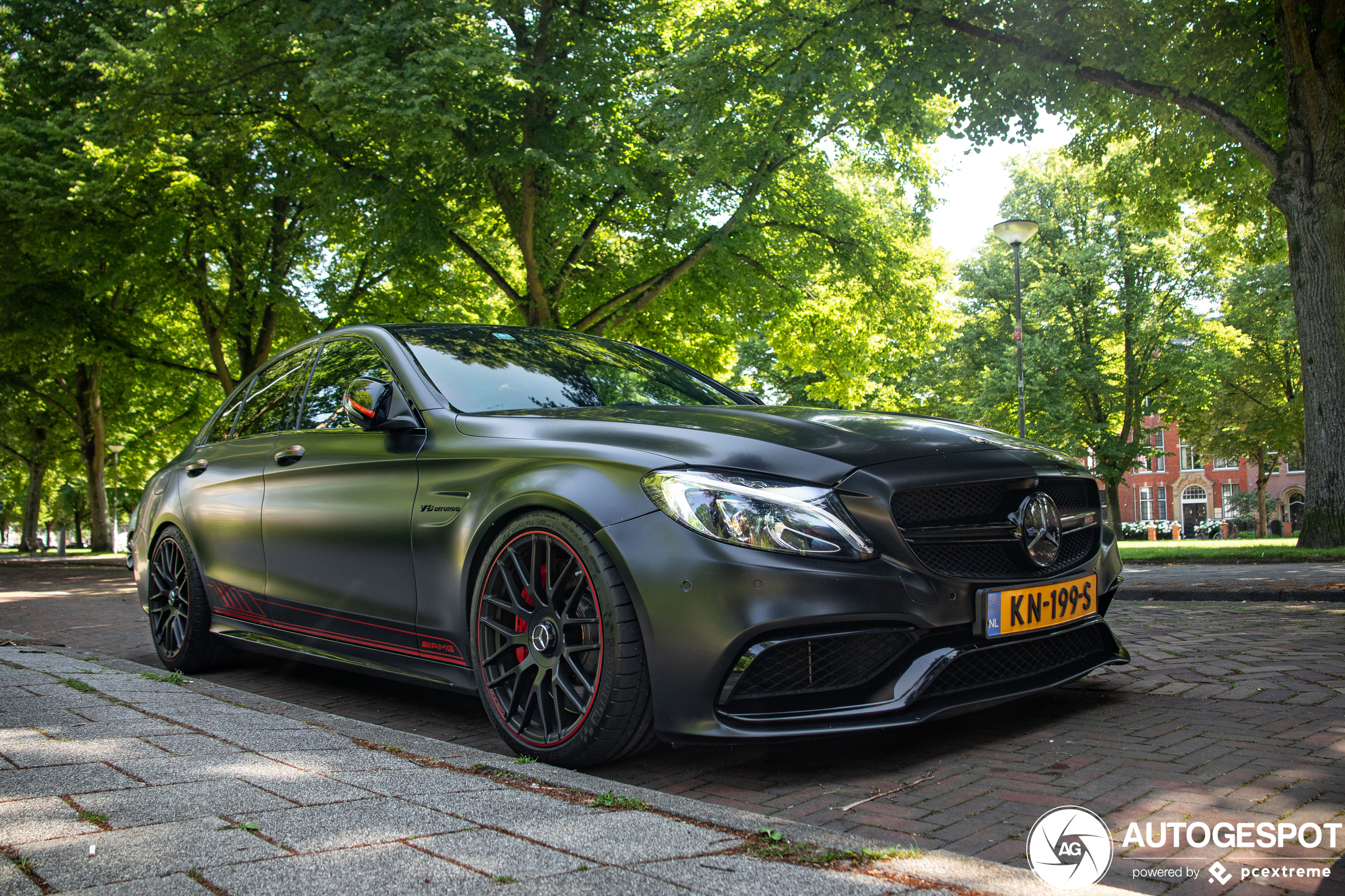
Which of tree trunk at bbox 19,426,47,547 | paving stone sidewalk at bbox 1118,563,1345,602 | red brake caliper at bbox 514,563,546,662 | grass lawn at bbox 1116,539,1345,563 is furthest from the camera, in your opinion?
tree trunk at bbox 19,426,47,547

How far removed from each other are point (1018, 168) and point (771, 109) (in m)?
23.3

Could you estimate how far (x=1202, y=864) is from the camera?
226 cm

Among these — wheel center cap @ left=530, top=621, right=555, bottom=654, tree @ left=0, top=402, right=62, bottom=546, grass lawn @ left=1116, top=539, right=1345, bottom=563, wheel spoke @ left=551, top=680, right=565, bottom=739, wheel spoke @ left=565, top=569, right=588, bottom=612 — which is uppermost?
tree @ left=0, top=402, right=62, bottom=546

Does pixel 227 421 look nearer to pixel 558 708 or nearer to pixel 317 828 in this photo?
pixel 558 708

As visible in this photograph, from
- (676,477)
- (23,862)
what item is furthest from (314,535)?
(23,862)

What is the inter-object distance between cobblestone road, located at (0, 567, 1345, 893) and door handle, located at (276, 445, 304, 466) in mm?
1083

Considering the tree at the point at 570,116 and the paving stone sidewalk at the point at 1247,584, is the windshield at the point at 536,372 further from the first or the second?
the tree at the point at 570,116

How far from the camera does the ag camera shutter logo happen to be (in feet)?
7.12

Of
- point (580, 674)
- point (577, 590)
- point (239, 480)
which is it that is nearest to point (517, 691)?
point (580, 674)

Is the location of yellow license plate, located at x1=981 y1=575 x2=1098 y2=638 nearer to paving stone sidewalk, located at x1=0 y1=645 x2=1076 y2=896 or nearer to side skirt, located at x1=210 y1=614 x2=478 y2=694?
paving stone sidewalk, located at x1=0 y1=645 x2=1076 y2=896

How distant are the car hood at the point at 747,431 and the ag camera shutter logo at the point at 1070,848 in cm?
109

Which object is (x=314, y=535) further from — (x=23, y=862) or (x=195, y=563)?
(x=23, y=862)

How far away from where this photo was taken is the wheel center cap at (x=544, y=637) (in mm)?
3182

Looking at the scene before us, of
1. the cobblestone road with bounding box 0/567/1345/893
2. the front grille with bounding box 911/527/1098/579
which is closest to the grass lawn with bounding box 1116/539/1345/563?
the cobblestone road with bounding box 0/567/1345/893
